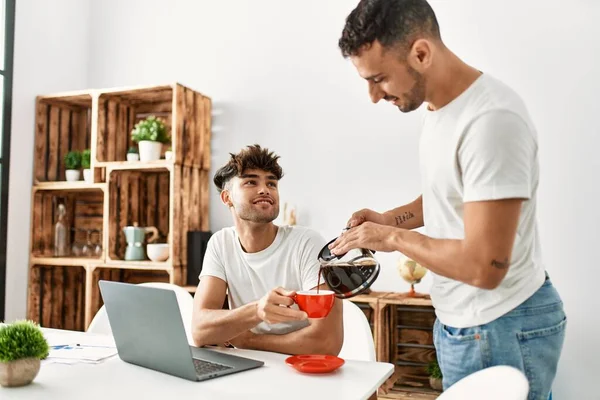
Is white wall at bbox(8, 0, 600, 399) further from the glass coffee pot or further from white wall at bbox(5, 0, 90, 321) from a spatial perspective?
the glass coffee pot

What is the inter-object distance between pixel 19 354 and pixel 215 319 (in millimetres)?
581

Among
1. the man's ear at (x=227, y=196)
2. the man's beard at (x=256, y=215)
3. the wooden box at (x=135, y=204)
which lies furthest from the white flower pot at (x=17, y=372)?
the wooden box at (x=135, y=204)

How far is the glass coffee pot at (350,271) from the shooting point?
4.49 ft

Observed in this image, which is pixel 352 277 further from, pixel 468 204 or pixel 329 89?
pixel 329 89

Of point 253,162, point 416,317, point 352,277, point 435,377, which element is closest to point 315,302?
point 352,277

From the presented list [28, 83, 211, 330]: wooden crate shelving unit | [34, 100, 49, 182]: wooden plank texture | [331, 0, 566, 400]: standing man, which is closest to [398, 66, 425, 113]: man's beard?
[331, 0, 566, 400]: standing man

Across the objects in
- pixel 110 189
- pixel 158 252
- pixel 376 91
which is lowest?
pixel 158 252

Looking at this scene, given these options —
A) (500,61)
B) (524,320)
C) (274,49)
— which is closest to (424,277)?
(500,61)

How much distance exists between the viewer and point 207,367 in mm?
1450

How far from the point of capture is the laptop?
132 centimetres

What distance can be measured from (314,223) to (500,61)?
1.30 meters

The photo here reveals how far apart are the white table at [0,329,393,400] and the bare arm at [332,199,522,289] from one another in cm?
35

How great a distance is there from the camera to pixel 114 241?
3.36 metres

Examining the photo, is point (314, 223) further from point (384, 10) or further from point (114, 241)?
point (384, 10)
